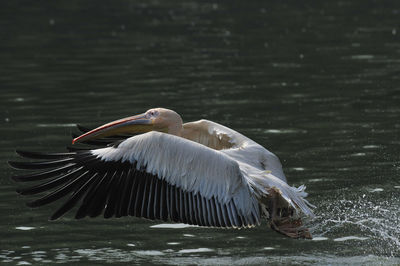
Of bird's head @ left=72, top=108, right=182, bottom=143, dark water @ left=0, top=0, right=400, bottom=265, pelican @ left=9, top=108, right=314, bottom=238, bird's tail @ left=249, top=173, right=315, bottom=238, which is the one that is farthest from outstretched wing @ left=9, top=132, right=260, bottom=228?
→ bird's head @ left=72, top=108, right=182, bottom=143

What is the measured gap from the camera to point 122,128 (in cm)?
845

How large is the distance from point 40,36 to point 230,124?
1140 cm

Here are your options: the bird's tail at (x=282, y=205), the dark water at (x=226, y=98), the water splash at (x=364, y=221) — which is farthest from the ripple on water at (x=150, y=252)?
the water splash at (x=364, y=221)

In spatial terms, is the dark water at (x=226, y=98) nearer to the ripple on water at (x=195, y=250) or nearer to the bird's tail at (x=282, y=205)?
the ripple on water at (x=195, y=250)

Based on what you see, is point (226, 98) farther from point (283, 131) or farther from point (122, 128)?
point (122, 128)

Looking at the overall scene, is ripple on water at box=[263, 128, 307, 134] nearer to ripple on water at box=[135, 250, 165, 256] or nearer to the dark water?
the dark water

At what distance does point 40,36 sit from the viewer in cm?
2316

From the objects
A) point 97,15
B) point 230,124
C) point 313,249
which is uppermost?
point 97,15

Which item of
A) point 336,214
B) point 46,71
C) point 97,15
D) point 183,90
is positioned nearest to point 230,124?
point 183,90

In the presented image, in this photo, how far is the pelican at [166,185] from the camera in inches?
293

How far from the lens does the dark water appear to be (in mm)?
8469

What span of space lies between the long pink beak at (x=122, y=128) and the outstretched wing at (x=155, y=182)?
584 millimetres

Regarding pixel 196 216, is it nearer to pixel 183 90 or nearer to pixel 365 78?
pixel 183 90

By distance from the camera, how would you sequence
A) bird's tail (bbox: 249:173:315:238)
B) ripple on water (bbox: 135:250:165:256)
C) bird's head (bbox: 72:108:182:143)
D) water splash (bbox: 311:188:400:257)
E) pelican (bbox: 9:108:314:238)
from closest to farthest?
1. pelican (bbox: 9:108:314:238)
2. bird's tail (bbox: 249:173:315:238)
3. ripple on water (bbox: 135:250:165:256)
4. water splash (bbox: 311:188:400:257)
5. bird's head (bbox: 72:108:182:143)
